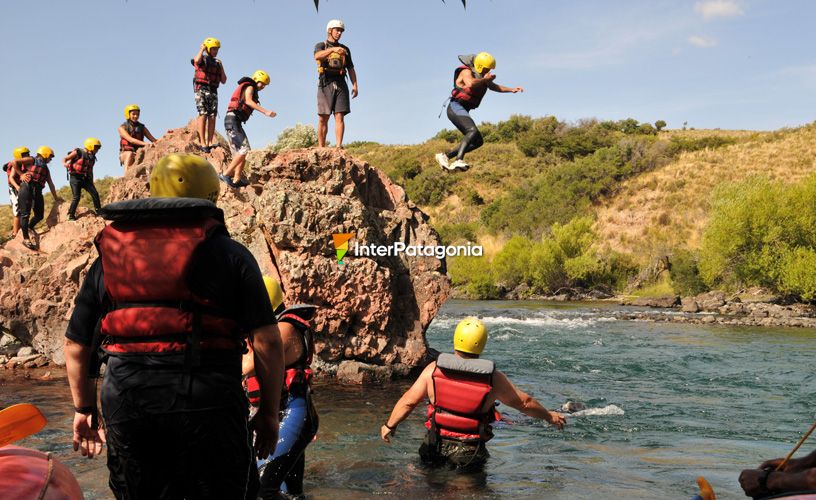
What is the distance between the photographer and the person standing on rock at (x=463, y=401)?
228 inches

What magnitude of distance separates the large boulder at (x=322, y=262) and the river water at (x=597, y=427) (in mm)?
911

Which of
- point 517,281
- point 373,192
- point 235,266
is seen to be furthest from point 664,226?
point 235,266

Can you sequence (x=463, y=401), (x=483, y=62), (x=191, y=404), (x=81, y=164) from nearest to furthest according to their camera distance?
(x=191, y=404) < (x=463, y=401) < (x=483, y=62) < (x=81, y=164)

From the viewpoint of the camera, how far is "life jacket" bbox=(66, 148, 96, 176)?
14758 mm

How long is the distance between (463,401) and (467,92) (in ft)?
15.3

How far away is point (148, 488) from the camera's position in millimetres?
2646

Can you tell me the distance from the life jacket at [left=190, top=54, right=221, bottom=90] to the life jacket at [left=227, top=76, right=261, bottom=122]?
1069 mm

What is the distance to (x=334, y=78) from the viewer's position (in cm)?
1141

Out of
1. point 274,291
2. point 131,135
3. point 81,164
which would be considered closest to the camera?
point 274,291

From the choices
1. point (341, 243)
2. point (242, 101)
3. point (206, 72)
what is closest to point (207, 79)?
point (206, 72)

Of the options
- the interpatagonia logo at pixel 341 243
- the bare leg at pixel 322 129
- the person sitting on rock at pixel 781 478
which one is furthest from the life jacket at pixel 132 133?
the person sitting on rock at pixel 781 478

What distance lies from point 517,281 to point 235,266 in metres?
37.3

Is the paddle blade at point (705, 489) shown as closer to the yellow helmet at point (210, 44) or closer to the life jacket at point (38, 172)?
the yellow helmet at point (210, 44)

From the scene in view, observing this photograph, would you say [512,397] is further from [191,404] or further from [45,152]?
[45,152]
